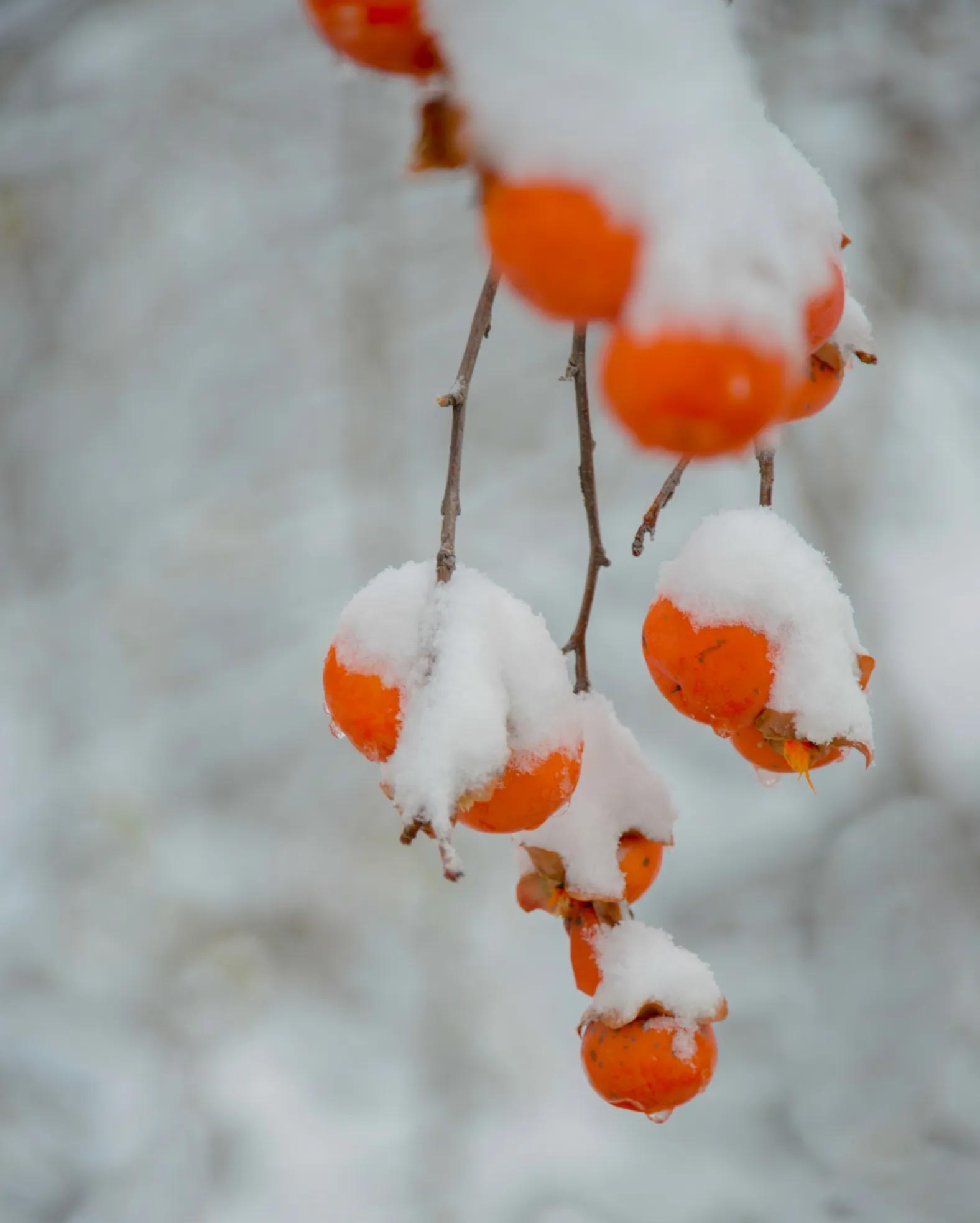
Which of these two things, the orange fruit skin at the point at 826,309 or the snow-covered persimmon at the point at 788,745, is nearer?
the orange fruit skin at the point at 826,309

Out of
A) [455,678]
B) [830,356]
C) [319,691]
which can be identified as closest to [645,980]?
[455,678]

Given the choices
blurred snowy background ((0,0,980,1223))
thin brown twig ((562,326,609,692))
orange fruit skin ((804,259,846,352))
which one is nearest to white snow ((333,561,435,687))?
thin brown twig ((562,326,609,692))

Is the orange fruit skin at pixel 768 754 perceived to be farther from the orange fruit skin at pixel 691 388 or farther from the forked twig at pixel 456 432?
the orange fruit skin at pixel 691 388

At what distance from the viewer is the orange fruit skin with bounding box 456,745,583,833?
0.51 m

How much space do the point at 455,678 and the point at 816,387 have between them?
0.30 m

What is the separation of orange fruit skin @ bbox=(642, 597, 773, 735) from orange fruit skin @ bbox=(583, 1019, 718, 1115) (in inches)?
8.5

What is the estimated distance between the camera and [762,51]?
185 cm

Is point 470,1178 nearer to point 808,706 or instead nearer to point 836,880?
point 836,880

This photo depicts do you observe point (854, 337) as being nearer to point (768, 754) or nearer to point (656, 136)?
point (768, 754)

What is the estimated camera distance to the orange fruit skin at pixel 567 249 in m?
0.28

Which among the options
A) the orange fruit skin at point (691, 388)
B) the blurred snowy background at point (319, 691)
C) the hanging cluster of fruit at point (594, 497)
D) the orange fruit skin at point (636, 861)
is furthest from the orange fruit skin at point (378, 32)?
the blurred snowy background at point (319, 691)

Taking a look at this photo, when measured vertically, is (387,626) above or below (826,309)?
below

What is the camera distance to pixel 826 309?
41 centimetres

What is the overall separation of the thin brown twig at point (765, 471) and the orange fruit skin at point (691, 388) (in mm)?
308
